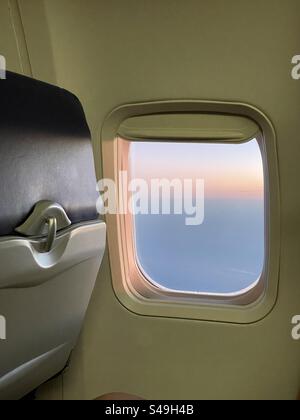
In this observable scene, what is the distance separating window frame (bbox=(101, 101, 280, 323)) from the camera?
1.77 metres

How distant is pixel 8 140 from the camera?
1.18 metres

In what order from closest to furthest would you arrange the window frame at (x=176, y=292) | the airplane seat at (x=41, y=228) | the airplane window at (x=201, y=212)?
the airplane seat at (x=41, y=228), the window frame at (x=176, y=292), the airplane window at (x=201, y=212)

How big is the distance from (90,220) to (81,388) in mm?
861

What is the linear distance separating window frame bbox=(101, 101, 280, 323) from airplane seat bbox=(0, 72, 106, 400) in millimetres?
292

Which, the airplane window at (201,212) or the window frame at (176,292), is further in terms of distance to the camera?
the airplane window at (201,212)

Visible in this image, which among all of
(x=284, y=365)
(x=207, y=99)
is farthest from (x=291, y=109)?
(x=284, y=365)

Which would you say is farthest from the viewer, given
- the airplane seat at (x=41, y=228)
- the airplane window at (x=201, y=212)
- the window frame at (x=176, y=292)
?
the airplane window at (x=201, y=212)

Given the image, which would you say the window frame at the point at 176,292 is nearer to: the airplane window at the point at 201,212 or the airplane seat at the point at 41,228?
the airplane window at the point at 201,212

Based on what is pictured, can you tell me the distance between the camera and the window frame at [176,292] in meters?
1.77

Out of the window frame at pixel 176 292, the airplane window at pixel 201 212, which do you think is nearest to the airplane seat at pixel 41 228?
the window frame at pixel 176 292

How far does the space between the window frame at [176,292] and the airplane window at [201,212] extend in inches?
1.7

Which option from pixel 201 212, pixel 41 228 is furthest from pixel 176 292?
pixel 41 228

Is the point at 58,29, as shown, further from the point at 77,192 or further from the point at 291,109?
the point at 291,109

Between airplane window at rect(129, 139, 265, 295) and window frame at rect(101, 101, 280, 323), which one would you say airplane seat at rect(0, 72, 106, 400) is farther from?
airplane window at rect(129, 139, 265, 295)
